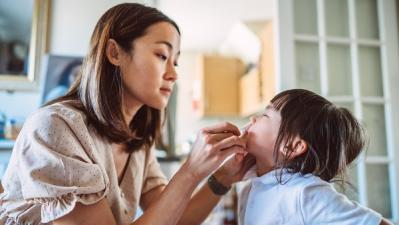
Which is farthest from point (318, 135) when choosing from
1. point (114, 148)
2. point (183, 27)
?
point (183, 27)

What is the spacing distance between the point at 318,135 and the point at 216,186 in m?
0.35

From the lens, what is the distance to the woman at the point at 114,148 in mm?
650

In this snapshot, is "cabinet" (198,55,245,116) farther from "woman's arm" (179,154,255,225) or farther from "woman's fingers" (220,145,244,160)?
"woman's fingers" (220,145,244,160)

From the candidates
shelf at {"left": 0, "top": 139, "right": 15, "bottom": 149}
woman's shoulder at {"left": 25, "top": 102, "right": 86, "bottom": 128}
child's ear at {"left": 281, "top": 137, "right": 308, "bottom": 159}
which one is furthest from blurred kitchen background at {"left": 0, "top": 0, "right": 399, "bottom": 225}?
woman's shoulder at {"left": 25, "top": 102, "right": 86, "bottom": 128}

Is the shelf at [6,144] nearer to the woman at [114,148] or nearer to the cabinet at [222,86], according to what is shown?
the woman at [114,148]

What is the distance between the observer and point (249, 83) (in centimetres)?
326

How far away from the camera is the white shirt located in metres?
0.67

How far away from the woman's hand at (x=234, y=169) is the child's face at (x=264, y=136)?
0.04 meters

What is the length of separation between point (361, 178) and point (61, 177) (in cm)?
173

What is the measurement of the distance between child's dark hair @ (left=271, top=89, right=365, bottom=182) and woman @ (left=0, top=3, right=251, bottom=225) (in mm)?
146

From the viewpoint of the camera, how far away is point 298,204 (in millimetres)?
733

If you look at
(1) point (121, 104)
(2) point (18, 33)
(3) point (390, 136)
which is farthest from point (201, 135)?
(3) point (390, 136)

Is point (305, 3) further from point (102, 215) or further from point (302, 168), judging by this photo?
point (102, 215)

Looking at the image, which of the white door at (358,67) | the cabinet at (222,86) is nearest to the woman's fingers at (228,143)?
the white door at (358,67)
